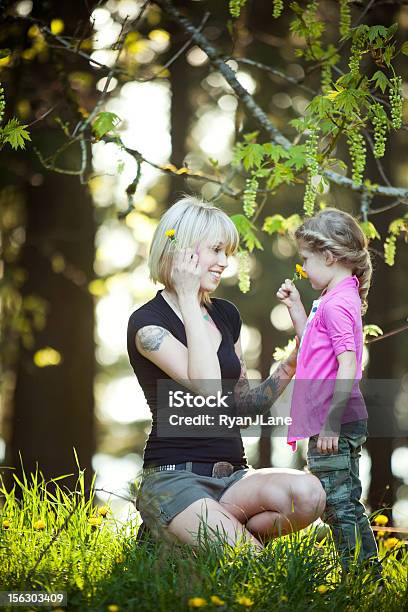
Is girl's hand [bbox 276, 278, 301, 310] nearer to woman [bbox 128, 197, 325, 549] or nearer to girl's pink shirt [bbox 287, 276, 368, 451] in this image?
girl's pink shirt [bbox 287, 276, 368, 451]

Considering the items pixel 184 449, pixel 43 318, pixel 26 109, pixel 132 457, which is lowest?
pixel 132 457

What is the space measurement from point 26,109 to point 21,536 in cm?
468

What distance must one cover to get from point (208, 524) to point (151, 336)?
2.52 ft

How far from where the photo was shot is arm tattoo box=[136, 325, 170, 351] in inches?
130

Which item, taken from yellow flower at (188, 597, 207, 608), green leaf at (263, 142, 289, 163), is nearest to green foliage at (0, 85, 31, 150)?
green leaf at (263, 142, 289, 163)

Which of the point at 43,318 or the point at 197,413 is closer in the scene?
the point at 197,413

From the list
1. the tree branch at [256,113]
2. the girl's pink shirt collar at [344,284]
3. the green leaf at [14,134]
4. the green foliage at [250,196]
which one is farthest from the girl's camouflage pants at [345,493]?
the green leaf at [14,134]

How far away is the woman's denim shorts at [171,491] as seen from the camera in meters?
3.07

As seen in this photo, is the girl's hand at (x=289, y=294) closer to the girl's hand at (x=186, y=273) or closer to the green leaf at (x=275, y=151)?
the girl's hand at (x=186, y=273)

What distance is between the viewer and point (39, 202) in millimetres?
7641

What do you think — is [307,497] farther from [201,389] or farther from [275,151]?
[275,151]

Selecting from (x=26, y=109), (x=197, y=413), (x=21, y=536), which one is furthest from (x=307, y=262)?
(x=26, y=109)

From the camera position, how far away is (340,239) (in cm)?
347

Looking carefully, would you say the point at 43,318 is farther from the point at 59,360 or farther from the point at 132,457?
the point at 132,457
